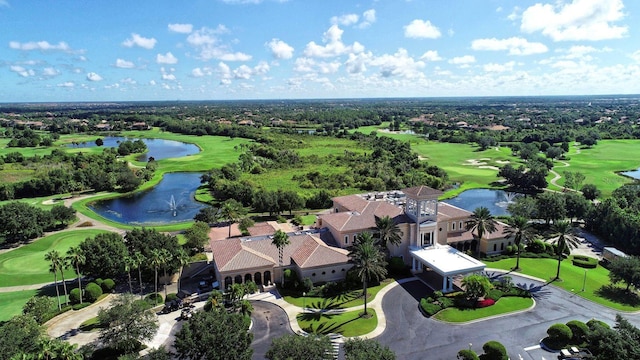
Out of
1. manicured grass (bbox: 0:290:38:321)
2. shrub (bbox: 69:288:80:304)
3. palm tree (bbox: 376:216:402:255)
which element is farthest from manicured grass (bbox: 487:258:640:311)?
manicured grass (bbox: 0:290:38:321)

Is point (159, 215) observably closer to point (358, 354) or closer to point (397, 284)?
point (397, 284)

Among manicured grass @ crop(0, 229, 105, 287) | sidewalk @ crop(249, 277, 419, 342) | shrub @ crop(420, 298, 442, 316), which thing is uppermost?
shrub @ crop(420, 298, 442, 316)

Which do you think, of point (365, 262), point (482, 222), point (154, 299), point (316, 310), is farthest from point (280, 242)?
point (482, 222)

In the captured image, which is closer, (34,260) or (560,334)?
(560,334)

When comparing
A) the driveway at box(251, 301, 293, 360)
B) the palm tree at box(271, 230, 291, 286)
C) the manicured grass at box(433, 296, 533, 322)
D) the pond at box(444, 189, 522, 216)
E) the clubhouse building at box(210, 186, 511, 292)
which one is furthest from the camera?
the pond at box(444, 189, 522, 216)

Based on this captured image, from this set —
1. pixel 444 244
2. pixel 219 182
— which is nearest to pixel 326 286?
pixel 444 244

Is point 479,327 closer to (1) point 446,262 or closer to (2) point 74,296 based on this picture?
(1) point 446,262

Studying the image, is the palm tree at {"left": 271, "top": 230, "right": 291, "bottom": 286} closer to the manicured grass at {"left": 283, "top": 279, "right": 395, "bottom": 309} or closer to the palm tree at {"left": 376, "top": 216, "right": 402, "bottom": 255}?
the manicured grass at {"left": 283, "top": 279, "right": 395, "bottom": 309}
